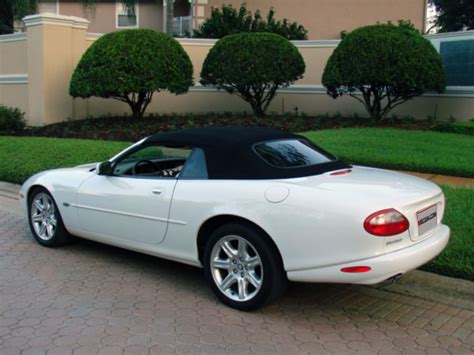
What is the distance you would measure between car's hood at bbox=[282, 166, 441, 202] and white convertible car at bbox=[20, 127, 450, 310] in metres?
0.01

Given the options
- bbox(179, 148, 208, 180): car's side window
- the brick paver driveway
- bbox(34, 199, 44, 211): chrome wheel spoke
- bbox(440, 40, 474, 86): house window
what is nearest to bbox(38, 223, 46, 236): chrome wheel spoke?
bbox(34, 199, 44, 211): chrome wheel spoke

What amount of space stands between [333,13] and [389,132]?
1223 centimetres

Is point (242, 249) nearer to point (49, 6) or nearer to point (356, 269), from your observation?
point (356, 269)

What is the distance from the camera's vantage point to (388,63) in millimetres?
12531

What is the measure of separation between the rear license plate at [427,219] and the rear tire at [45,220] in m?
3.68

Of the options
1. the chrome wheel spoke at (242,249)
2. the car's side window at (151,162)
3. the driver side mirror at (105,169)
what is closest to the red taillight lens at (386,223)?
the chrome wheel spoke at (242,249)

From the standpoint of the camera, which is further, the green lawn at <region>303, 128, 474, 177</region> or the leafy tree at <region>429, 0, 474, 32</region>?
the leafy tree at <region>429, 0, 474, 32</region>

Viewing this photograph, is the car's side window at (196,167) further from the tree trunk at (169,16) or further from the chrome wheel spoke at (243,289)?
the tree trunk at (169,16)

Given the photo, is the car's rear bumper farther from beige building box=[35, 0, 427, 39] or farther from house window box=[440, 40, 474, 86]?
beige building box=[35, 0, 427, 39]

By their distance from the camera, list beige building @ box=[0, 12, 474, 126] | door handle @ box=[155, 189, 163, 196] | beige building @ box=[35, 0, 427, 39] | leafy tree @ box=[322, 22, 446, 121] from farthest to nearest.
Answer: beige building @ box=[35, 0, 427, 39] → beige building @ box=[0, 12, 474, 126] → leafy tree @ box=[322, 22, 446, 121] → door handle @ box=[155, 189, 163, 196]

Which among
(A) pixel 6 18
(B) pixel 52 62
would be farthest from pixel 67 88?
(A) pixel 6 18

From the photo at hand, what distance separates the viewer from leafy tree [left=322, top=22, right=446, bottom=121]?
12.5 meters

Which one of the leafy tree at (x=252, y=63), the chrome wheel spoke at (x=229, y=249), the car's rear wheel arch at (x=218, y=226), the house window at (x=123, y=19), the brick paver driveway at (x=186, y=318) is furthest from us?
the house window at (x=123, y=19)

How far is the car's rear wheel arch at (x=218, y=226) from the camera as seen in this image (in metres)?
4.34
